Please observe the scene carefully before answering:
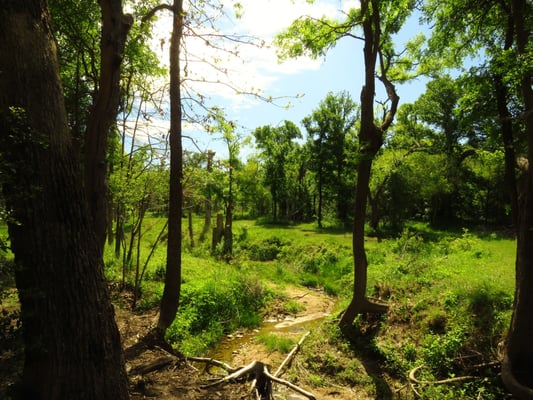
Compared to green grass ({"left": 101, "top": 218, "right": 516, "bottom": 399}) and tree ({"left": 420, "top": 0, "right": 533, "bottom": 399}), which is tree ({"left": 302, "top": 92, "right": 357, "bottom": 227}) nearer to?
green grass ({"left": 101, "top": 218, "right": 516, "bottom": 399})

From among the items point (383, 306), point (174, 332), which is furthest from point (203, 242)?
point (383, 306)

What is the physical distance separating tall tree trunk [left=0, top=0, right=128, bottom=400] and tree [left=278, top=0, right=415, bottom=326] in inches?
261

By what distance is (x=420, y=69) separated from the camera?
9.87 m

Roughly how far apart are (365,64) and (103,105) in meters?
6.22

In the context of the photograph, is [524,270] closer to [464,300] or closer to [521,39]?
[464,300]

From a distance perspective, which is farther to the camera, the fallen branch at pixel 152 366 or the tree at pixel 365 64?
the tree at pixel 365 64

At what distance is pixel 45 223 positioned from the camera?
9.26 feet

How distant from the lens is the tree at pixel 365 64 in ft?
25.8

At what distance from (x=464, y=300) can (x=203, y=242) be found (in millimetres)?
17391

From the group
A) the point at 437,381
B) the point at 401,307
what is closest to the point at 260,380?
the point at 437,381

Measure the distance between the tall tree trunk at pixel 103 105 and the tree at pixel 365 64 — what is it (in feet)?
18.1

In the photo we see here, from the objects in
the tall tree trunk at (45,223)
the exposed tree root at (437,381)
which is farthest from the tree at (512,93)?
the tall tree trunk at (45,223)

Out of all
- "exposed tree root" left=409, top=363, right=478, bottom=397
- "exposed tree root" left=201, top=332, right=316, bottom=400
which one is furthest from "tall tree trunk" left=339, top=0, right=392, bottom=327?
"exposed tree root" left=201, top=332, right=316, bottom=400

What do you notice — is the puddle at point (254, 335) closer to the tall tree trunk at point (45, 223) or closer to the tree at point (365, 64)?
the tree at point (365, 64)
